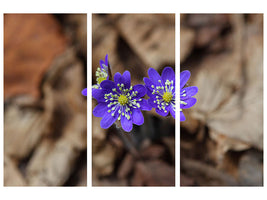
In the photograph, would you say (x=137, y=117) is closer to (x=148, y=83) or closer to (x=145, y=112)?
(x=148, y=83)

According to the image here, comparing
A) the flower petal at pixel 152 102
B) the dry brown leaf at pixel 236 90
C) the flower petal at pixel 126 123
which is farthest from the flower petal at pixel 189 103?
the dry brown leaf at pixel 236 90

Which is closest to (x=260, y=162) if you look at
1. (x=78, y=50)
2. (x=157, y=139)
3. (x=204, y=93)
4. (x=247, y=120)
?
(x=247, y=120)

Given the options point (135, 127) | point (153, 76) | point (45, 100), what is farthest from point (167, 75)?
point (45, 100)

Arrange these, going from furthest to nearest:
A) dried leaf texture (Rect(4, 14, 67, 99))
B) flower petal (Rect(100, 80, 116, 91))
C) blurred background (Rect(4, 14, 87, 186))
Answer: dried leaf texture (Rect(4, 14, 67, 99)) → blurred background (Rect(4, 14, 87, 186)) → flower petal (Rect(100, 80, 116, 91))

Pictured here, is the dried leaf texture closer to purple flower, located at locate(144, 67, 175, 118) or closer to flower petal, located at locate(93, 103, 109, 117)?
flower petal, located at locate(93, 103, 109, 117)

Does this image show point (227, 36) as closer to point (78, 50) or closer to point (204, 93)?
point (204, 93)

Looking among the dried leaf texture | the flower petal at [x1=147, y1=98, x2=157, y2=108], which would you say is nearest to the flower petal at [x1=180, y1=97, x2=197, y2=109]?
the flower petal at [x1=147, y1=98, x2=157, y2=108]
